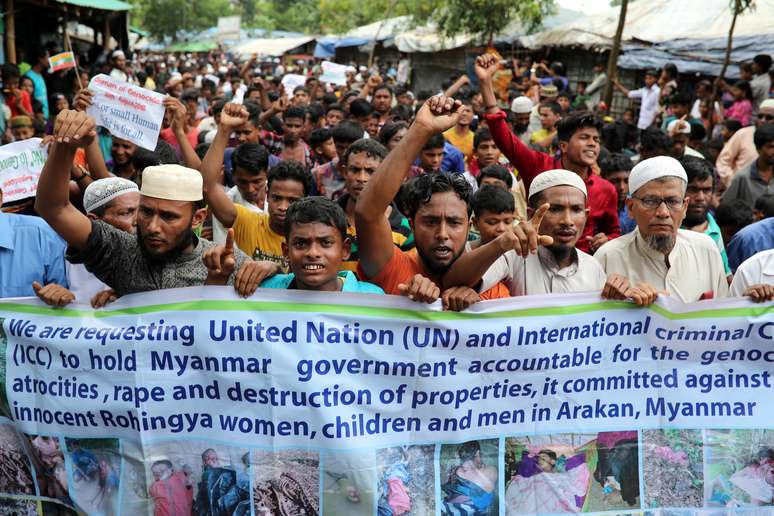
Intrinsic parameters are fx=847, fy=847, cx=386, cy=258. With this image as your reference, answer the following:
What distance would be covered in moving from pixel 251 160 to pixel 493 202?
168cm

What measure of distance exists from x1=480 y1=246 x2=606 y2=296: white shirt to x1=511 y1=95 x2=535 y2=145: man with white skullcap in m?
5.50

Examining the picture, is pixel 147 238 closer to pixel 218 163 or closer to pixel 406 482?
pixel 218 163

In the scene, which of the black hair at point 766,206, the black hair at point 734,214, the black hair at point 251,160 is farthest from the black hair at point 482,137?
the black hair at point 251,160

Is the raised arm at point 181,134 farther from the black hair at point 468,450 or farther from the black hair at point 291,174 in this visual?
the black hair at point 468,450

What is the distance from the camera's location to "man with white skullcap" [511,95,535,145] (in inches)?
345

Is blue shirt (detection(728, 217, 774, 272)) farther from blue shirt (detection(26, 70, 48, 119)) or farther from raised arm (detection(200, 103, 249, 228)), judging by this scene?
blue shirt (detection(26, 70, 48, 119))

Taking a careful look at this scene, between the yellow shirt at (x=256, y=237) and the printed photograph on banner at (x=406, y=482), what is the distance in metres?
1.62

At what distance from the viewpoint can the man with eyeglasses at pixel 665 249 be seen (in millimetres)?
3596

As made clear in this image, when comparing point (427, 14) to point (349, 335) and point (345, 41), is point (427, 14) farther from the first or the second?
point (349, 335)

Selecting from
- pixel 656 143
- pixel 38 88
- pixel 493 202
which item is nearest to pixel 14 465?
pixel 493 202

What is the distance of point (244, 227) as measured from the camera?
4492mm

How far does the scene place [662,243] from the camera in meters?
3.65

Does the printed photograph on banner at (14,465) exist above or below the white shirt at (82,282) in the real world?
below

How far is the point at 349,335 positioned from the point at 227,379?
0.45 metres
